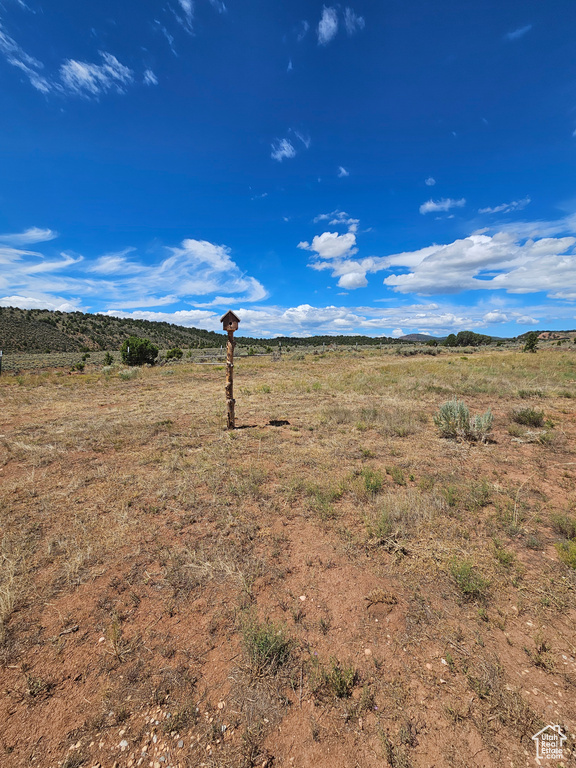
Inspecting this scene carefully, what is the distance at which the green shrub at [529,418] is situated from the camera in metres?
9.34

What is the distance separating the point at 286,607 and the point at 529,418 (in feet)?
32.6

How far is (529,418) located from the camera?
9469 mm

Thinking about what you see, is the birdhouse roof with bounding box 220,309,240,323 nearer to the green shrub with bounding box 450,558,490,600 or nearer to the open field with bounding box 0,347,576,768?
the open field with bounding box 0,347,576,768

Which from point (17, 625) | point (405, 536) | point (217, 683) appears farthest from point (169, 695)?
point (405, 536)

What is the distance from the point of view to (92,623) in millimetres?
3029

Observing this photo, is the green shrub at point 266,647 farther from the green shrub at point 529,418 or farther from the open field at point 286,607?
the green shrub at point 529,418

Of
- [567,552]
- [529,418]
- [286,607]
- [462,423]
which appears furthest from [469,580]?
[529,418]

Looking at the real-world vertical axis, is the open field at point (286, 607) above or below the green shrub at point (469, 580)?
below

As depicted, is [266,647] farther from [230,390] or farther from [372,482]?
[230,390]

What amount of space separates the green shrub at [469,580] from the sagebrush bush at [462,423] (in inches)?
219

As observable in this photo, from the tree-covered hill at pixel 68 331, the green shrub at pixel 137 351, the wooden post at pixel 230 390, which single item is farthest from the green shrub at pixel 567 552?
the tree-covered hill at pixel 68 331

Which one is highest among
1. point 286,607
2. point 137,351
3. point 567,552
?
point 137,351

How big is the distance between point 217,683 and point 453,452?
22.8 feet

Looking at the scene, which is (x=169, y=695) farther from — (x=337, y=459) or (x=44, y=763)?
(x=337, y=459)
